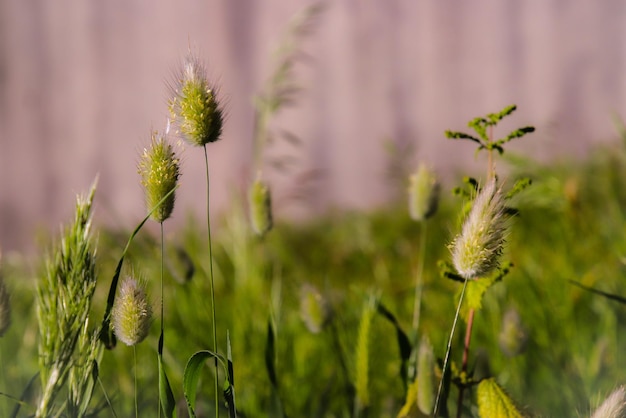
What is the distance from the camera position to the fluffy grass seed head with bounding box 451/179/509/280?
1.89 feet

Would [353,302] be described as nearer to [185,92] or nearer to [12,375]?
[12,375]

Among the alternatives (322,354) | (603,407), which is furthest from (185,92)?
(322,354)

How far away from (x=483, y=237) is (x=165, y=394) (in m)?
0.30

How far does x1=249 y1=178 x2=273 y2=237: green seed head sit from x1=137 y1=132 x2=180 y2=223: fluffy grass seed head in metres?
0.29

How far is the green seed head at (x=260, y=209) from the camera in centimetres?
90

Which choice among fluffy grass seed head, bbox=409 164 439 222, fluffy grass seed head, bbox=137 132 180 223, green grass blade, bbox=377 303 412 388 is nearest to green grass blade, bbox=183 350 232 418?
fluffy grass seed head, bbox=137 132 180 223

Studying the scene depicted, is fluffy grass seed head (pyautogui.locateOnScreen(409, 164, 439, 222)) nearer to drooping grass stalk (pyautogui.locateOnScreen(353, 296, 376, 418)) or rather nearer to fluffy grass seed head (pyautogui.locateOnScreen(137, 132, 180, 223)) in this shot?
drooping grass stalk (pyautogui.locateOnScreen(353, 296, 376, 418))

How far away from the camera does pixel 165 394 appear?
62 centimetres

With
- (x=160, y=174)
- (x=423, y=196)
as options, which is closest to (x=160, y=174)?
(x=160, y=174)

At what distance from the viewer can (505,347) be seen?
88 cm

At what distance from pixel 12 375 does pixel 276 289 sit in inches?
25.5

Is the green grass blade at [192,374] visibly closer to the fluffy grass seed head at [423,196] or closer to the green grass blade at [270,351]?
the green grass blade at [270,351]

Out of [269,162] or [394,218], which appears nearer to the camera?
[269,162]

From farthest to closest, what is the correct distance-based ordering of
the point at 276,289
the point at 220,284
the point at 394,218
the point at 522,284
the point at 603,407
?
the point at 394,218 < the point at 220,284 < the point at 522,284 < the point at 276,289 < the point at 603,407
